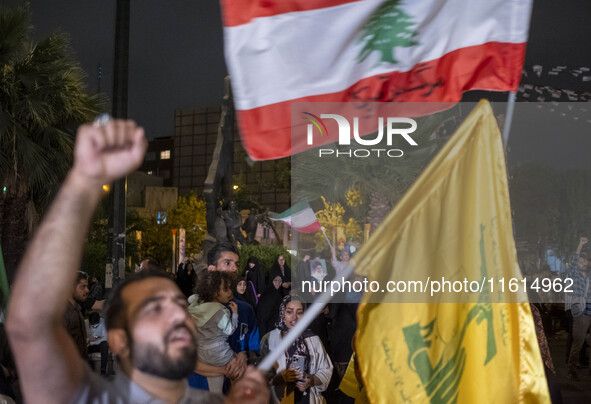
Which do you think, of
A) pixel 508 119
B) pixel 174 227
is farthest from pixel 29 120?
pixel 174 227

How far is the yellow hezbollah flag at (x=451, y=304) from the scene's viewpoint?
306 centimetres

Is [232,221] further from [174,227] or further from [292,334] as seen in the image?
[174,227]

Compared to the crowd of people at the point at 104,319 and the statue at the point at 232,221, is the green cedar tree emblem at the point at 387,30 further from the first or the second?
the statue at the point at 232,221

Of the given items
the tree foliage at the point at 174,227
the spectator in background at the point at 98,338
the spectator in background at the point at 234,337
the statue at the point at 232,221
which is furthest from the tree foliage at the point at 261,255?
the tree foliage at the point at 174,227

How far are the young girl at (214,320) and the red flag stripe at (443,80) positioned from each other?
2642 mm

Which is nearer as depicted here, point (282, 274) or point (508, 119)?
point (508, 119)

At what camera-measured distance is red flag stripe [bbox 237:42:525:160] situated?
3668 mm

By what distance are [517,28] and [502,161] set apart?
2.83 feet

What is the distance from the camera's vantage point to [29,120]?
15641 millimetres

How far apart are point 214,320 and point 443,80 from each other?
3021mm

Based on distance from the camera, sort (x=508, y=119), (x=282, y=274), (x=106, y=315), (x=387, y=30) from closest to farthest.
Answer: (x=106, y=315) → (x=508, y=119) → (x=387, y=30) → (x=282, y=274)

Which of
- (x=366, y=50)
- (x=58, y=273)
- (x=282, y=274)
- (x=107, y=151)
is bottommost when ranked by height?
(x=282, y=274)

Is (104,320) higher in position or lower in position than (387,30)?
lower

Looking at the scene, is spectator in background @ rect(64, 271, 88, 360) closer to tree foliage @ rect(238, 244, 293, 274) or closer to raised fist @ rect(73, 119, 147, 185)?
raised fist @ rect(73, 119, 147, 185)
